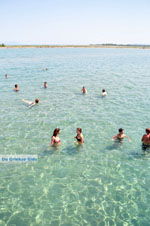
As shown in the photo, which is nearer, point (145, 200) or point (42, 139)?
point (145, 200)

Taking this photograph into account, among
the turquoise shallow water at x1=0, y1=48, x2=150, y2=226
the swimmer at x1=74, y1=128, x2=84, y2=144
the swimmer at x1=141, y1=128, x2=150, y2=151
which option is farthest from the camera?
the swimmer at x1=74, y1=128, x2=84, y2=144

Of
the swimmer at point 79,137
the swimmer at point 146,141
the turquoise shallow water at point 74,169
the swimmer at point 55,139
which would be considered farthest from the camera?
the swimmer at point 79,137

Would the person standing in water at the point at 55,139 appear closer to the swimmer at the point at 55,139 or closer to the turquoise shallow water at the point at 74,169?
the swimmer at the point at 55,139

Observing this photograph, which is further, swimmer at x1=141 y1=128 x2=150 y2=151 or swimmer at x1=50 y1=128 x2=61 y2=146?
swimmer at x1=50 y1=128 x2=61 y2=146

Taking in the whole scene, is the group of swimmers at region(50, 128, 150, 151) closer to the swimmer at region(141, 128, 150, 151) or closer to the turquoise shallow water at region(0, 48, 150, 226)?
the swimmer at region(141, 128, 150, 151)

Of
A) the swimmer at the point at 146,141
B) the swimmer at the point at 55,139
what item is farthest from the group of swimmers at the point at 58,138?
the swimmer at the point at 146,141

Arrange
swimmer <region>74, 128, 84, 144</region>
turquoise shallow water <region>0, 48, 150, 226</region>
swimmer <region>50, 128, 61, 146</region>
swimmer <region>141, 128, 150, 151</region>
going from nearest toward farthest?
turquoise shallow water <region>0, 48, 150, 226</region> → swimmer <region>141, 128, 150, 151</region> → swimmer <region>50, 128, 61, 146</region> → swimmer <region>74, 128, 84, 144</region>

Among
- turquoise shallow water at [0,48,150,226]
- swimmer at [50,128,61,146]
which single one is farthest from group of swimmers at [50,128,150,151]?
turquoise shallow water at [0,48,150,226]

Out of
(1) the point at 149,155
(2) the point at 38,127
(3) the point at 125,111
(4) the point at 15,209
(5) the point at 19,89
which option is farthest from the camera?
(5) the point at 19,89

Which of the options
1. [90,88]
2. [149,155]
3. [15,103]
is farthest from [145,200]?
[90,88]

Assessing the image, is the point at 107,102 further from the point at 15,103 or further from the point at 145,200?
the point at 145,200

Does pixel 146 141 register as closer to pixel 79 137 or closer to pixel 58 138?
pixel 79 137

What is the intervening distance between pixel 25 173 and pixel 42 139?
12.0 feet

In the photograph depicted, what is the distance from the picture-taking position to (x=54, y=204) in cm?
909
